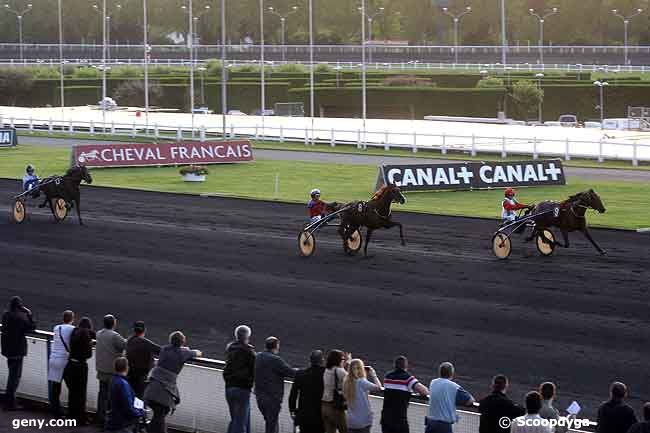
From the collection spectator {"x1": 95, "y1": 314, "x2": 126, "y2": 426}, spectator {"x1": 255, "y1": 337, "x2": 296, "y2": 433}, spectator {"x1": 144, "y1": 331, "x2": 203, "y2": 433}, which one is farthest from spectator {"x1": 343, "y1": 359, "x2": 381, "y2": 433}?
spectator {"x1": 95, "y1": 314, "x2": 126, "y2": 426}

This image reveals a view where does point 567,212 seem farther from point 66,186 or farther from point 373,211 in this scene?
point 66,186

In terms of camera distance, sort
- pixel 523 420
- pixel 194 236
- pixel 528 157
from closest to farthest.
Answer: pixel 523 420 → pixel 194 236 → pixel 528 157

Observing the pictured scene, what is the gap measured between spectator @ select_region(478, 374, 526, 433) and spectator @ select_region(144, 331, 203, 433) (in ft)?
10.6

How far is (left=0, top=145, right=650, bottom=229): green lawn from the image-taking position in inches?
1243

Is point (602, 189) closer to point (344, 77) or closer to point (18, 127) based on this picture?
point (18, 127)

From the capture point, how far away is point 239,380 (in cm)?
1245

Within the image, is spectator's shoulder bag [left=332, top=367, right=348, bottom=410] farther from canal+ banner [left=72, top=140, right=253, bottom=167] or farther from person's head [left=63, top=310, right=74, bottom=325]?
canal+ banner [left=72, top=140, right=253, bottom=167]

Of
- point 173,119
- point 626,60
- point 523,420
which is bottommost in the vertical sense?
point 523,420

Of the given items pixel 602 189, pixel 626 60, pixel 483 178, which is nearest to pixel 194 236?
pixel 483 178

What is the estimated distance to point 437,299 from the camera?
20484 millimetres

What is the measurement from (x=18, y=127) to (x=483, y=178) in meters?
35.6

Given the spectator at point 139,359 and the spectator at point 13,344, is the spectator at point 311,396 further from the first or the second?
the spectator at point 13,344

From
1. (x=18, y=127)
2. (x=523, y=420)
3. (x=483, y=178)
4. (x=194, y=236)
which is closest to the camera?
(x=523, y=420)

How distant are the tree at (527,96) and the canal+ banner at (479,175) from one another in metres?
43.1
